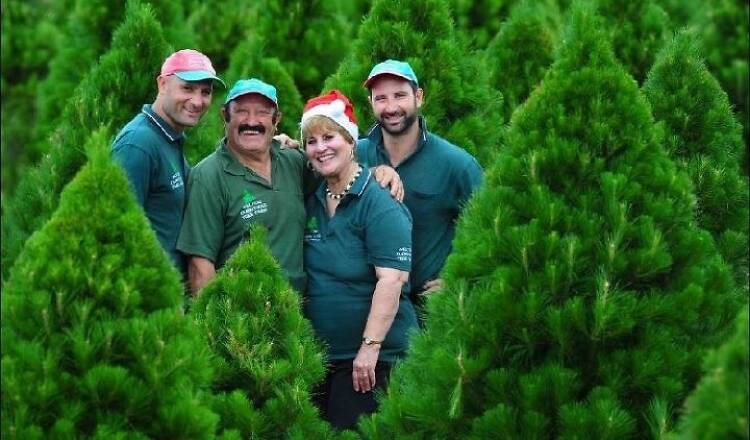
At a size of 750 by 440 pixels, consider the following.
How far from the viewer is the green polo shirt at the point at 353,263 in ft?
21.4

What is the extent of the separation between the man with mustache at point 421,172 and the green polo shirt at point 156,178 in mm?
1131

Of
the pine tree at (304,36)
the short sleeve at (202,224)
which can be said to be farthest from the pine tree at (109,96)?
the pine tree at (304,36)

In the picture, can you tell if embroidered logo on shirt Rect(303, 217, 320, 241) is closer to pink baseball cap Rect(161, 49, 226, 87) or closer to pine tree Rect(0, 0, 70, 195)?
pink baseball cap Rect(161, 49, 226, 87)

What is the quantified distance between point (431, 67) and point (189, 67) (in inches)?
75.4

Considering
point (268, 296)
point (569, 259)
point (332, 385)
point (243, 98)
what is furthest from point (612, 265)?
point (243, 98)

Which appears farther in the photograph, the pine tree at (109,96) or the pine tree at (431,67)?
the pine tree at (109,96)

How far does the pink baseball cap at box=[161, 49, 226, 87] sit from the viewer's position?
718 cm

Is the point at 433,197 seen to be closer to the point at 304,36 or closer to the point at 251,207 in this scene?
the point at 251,207

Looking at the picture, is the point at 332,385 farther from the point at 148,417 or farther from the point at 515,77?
the point at 515,77

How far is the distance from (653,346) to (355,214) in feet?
6.94

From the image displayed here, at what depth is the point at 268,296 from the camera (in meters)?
5.77

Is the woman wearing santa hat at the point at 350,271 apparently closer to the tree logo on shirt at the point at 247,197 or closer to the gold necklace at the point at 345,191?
the gold necklace at the point at 345,191

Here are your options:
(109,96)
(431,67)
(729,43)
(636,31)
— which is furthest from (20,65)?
(431,67)

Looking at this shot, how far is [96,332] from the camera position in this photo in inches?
173
